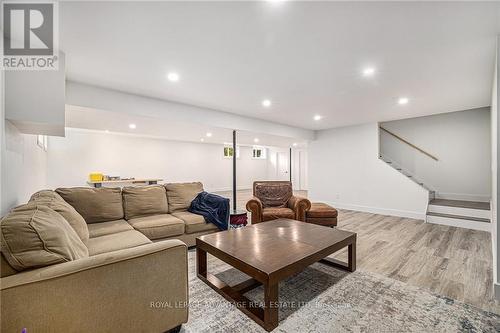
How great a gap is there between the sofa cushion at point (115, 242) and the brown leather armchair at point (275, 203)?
6.05ft

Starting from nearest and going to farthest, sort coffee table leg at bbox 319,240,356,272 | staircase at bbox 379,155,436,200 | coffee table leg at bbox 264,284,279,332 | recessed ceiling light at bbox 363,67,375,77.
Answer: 1. coffee table leg at bbox 264,284,279,332
2. coffee table leg at bbox 319,240,356,272
3. recessed ceiling light at bbox 363,67,375,77
4. staircase at bbox 379,155,436,200

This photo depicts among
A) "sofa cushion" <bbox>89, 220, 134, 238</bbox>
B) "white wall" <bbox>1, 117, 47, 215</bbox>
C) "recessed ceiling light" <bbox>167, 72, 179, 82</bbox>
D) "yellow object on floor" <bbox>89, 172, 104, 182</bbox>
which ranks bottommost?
"sofa cushion" <bbox>89, 220, 134, 238</bbox>

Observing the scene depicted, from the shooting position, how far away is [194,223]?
2977 millimetres

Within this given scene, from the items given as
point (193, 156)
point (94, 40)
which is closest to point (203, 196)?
point (94, 40)

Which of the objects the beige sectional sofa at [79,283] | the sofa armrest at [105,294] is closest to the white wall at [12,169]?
the beige sectional sofa at [79,283]

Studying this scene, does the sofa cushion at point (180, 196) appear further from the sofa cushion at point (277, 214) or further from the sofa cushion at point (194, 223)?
the sofa cushion at point (277, 214)

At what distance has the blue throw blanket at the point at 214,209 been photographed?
124 inches

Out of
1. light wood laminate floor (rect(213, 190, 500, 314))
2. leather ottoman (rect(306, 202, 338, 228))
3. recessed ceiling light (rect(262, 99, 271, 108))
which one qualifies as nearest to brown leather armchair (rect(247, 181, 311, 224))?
leather ottoman (rect(306, 202, 338, 228))

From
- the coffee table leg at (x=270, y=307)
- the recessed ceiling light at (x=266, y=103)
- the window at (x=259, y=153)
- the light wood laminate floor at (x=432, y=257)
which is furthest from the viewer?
the window at (x=259, y=153)

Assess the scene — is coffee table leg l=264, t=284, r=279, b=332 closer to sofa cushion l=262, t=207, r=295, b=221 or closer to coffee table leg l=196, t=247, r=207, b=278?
coffee table leg l=196, t=247, r=207, b=278

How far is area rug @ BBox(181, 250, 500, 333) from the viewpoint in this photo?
155cm

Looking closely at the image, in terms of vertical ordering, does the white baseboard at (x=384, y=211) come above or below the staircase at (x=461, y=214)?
below

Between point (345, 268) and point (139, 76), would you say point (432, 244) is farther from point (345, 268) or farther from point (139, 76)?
point (139, 76)

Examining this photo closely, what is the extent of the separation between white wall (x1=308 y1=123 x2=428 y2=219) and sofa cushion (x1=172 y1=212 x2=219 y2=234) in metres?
4.32
